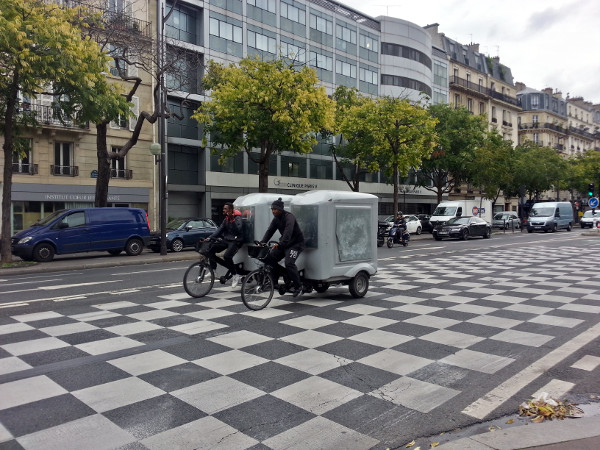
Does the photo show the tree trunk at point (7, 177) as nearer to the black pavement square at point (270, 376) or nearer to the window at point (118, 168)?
the window at point (118, 168)

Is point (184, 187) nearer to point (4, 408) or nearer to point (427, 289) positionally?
point (427, 289)

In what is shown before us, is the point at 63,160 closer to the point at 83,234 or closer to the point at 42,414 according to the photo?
the point at 83,234

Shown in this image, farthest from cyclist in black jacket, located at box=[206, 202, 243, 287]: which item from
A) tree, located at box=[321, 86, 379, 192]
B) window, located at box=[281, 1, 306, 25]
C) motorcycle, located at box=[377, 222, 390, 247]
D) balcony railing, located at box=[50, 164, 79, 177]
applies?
window, located at box=[281, 1, 306, 25]

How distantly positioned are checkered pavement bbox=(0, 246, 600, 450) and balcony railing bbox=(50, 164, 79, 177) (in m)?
19.9

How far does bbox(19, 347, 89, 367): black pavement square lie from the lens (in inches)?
206

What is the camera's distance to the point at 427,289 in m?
10.1

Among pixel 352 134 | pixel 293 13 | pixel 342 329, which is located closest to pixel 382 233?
pixel 352 134

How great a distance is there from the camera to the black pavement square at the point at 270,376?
456 centimetres

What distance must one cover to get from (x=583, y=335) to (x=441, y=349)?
213cm

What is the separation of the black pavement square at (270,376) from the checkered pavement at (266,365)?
2 cm

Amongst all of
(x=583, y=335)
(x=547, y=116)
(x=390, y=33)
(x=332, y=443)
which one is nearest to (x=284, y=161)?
(x=390, y=33)

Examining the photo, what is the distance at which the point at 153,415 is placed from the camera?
3.90m

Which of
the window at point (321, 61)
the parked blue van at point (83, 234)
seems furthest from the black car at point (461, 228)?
the parked blue van at point (83, 234)

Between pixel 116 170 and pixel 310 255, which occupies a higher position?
pixel 116 170
